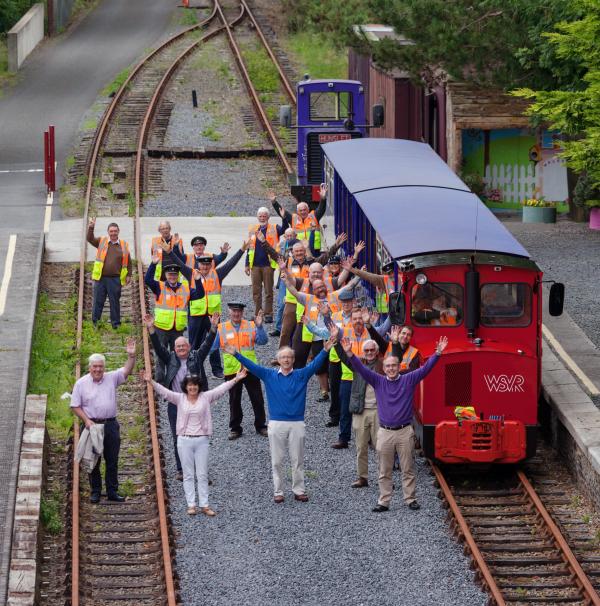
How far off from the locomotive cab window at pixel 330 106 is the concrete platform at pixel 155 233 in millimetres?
2852

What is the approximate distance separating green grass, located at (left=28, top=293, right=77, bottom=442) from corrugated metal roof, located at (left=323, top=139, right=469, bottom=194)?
4436 millimetres

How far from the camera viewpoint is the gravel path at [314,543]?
41.7 ft

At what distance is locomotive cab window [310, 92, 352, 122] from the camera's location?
2881cm

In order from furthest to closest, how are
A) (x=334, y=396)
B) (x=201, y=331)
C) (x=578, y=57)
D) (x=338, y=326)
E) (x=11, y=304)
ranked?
(x=11, y=304) < (x=578, y=57) < (x=201, y=331) < (x=334, y=396) < (x=338, y=326)

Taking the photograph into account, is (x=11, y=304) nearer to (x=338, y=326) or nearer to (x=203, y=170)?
(x=338, y=326)

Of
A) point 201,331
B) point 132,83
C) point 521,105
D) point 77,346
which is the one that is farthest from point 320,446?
point 132,83

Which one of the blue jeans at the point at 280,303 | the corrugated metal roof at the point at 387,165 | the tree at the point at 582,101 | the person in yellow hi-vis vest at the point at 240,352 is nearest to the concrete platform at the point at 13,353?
the person in yellow hi-vis vest at the point at 240,352

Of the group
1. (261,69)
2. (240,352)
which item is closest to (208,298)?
(240,352)

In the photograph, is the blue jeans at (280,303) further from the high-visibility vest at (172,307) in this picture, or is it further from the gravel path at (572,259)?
the gravel path at (572,259)

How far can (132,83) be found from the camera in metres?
39.8

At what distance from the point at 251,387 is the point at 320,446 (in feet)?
3.37

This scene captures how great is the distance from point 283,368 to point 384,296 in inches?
105

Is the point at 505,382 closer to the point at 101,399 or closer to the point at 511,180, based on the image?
the point at 101,399

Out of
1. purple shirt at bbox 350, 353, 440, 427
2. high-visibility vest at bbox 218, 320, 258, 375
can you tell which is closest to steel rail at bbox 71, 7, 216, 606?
high-visibility vest at bbox 218, 320, 258, 375
